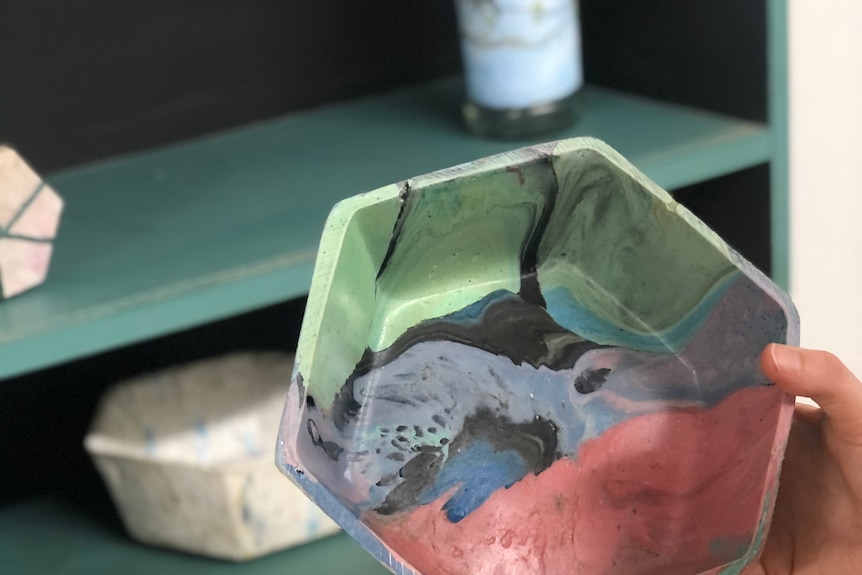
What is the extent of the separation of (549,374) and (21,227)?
0.29 m

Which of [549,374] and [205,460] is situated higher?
[549,374]

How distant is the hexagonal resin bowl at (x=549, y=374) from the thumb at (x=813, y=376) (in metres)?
0.01

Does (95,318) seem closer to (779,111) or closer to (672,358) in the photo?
(672,358)

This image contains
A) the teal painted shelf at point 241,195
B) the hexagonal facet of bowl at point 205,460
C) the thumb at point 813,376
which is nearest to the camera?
the thumb at point 813,376

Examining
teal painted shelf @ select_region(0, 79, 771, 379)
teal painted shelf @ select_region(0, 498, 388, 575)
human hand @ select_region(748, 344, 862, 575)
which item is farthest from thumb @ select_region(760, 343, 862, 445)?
teal painted shelf @ select_region(0, 498, 388, 575)

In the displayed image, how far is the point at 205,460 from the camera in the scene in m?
0.68

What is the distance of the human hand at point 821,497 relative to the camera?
383mm

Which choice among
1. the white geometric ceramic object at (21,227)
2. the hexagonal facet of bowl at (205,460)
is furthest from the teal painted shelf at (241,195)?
the hexagonal facet of bowl at (205,460)

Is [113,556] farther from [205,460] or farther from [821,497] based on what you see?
[821,497]

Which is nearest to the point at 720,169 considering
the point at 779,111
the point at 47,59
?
the point at 779,111

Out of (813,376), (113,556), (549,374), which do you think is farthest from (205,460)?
(813,376)

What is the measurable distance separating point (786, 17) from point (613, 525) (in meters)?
0.35

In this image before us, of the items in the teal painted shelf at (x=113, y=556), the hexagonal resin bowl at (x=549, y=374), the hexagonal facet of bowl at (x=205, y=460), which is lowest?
the teal painted shelf at (x=113, y=556)

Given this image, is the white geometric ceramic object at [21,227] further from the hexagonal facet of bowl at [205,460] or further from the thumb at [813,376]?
the thumb at [813,376]
